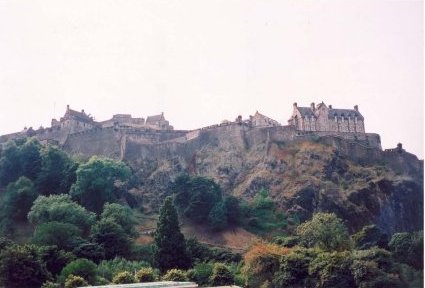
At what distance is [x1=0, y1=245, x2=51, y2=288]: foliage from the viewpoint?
3891 centimetres

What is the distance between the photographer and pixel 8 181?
67250mm

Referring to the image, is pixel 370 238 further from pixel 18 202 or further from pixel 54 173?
Answer: pixel 18 202

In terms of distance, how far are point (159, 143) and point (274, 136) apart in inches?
644

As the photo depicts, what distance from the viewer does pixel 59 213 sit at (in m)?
54.8

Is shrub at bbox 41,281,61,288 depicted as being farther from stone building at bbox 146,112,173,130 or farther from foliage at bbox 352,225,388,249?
stone building at bbox 146,112,173,130

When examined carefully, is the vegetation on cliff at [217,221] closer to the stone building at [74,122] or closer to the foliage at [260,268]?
the foliage at [260,268]

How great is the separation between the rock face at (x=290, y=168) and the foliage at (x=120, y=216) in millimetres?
12985

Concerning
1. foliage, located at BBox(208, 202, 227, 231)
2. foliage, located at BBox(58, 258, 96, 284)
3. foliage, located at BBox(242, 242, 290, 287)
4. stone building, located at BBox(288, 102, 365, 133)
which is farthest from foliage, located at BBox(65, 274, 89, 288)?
stone building, located at BBox(288, 102, 365, 133)

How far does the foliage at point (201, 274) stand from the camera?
145 feet

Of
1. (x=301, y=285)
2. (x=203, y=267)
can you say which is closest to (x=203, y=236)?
(x=203, y=267)

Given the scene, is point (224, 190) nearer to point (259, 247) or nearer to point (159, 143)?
point (159, 143)

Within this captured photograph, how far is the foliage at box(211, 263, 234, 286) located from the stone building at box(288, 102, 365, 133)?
42505 millimetres

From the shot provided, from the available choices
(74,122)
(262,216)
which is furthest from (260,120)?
(74,122)

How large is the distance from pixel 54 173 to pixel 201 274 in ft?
89.8
